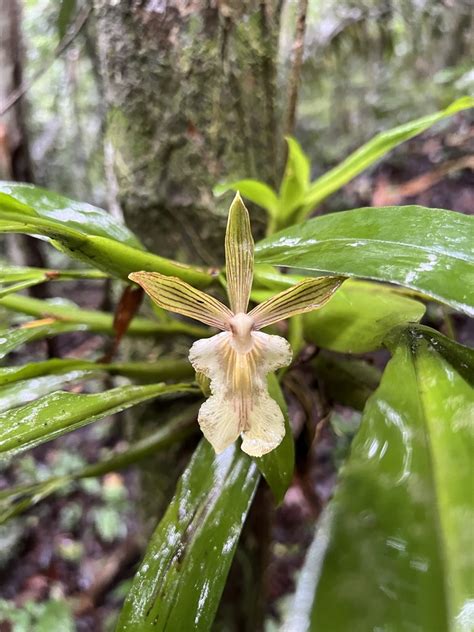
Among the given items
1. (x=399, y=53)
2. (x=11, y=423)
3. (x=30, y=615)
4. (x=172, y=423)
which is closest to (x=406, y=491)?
(x=11, y=423)

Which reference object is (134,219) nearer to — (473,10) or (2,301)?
(2,301)

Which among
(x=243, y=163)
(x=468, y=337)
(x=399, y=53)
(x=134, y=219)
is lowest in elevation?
(x=468, y=337)

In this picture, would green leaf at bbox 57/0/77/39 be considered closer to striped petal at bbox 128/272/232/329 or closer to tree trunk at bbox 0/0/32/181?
tree trunk at bbox 0/0/32/181

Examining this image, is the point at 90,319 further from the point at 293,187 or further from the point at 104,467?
the point at 293,187

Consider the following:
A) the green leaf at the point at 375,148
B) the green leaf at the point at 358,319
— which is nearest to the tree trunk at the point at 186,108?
the green leaf at the point at 375,148

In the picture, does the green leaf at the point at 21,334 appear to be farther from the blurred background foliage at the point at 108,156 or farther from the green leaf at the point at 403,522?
the green leaf at the point at 403,522

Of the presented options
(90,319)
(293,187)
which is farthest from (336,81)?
(90,319)
